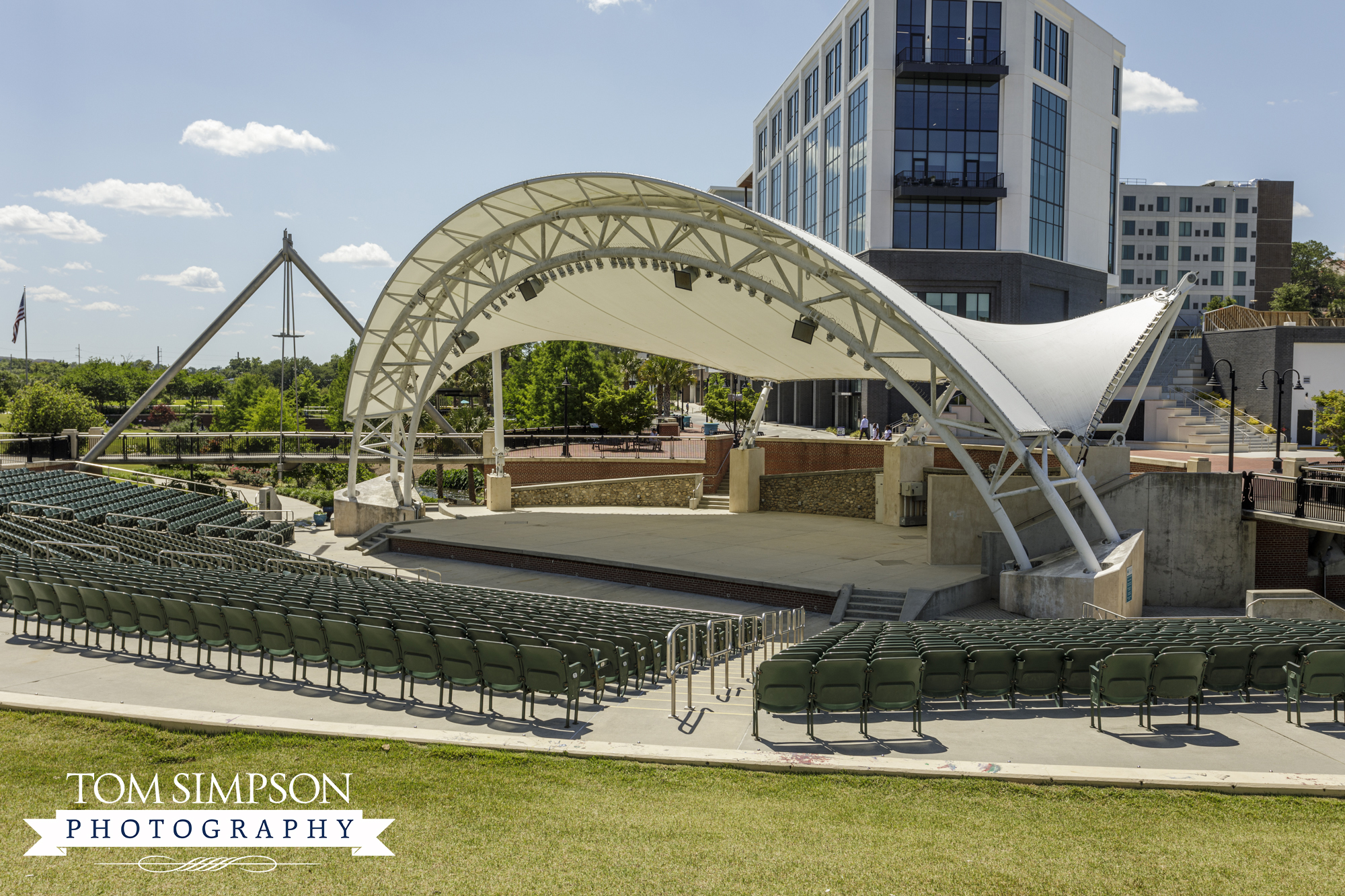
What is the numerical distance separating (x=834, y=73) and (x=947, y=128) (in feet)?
33.8

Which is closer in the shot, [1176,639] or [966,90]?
[1176,639]

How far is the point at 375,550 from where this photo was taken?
2858cm

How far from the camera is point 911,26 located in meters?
49.0

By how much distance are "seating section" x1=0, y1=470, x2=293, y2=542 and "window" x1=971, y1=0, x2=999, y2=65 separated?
4500 cm

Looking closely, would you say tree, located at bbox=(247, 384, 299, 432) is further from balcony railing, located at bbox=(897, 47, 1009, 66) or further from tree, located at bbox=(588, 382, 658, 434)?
balcony railing, located at bbox=(897, 47, 1009, 66)

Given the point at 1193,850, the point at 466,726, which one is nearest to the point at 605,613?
the point at 466,726

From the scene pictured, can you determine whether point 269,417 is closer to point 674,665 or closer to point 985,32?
point 985,32

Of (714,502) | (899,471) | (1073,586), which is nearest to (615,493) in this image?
(714,502)

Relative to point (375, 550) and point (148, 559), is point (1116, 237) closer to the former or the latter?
point (375, 550)

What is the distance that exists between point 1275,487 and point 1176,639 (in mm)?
15765

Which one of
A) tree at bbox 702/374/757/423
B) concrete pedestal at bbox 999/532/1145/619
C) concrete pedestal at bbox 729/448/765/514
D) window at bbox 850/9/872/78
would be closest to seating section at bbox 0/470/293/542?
concrete pedestal at bbox 729/448/765/514

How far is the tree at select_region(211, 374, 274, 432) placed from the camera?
79.1 m

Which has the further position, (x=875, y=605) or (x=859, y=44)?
(x=859, y=44)

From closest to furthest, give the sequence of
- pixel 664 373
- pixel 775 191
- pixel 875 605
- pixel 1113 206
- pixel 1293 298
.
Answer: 1. pixel 875 605
2. pixel 1113 206
3. pixel 775 191
4. pixel 1293 298
5. pixel 664 373
